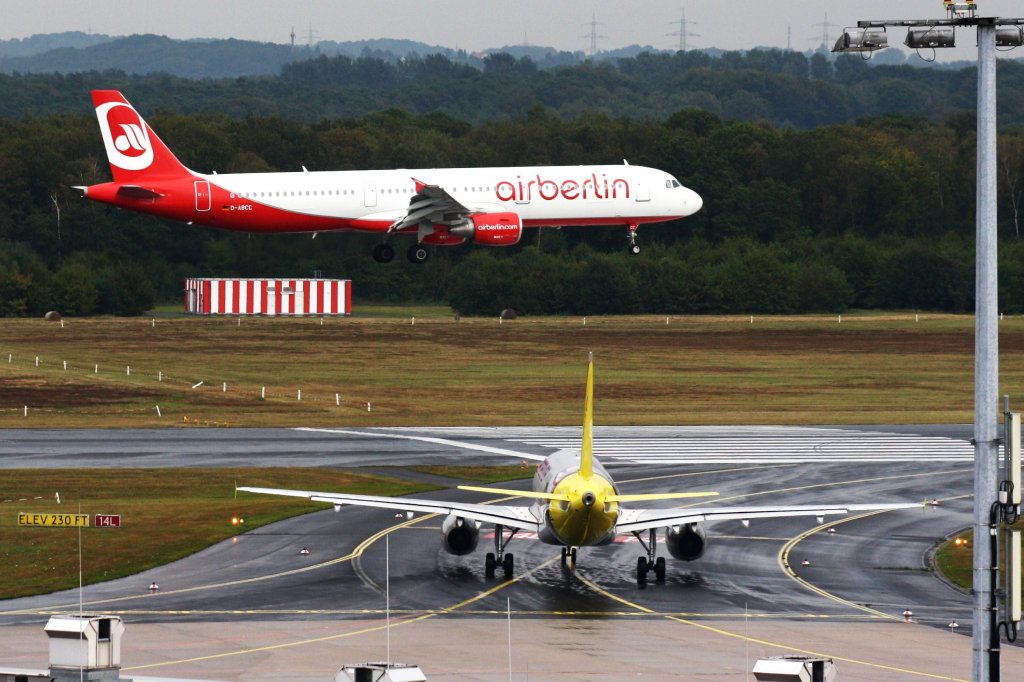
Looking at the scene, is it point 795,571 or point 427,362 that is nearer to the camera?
point 795,571

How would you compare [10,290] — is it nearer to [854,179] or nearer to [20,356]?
[20,356]

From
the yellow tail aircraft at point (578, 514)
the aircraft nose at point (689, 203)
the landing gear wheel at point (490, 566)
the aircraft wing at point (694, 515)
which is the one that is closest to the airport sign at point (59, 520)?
the yellow tail aircraft at point (578, 514)

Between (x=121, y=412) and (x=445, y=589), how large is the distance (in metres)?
39.1

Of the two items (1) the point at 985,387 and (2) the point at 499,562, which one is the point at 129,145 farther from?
(1) the point at 985,387

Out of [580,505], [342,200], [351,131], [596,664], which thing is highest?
[351,131]

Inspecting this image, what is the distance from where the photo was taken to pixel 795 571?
130 ft

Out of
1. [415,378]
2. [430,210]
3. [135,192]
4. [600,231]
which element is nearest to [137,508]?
[415,378]

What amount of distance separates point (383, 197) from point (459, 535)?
206 feet

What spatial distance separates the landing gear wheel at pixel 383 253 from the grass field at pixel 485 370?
16.4 ft

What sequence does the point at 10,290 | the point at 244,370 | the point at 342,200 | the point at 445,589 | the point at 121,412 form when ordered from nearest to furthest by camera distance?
the point at 445,589, the point at 121,412, the point at 244,370, the point at 342,200, the point at 10,290

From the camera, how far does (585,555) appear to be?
1614 inches

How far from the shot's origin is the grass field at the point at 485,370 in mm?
74188

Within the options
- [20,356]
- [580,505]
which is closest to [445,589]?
[580,505]

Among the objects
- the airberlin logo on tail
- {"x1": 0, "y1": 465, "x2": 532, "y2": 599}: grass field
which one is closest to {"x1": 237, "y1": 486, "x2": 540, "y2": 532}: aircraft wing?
{"x1": 0, "y1": 465, "x2": 532, "y2": 599}: grass field
